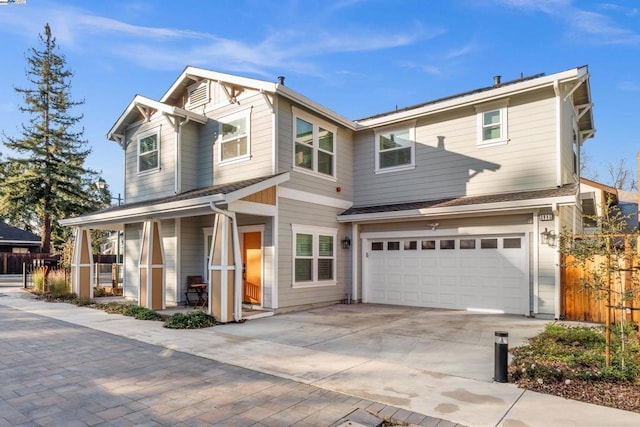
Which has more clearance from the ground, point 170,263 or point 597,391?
point 170,263

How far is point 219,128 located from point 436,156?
648 centimetres

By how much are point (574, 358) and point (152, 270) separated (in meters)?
9.50

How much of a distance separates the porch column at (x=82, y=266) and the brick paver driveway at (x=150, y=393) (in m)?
6.82

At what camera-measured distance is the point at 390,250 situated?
12055mm

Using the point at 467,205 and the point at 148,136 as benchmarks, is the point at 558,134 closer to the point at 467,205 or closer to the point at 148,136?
the point at 467,205

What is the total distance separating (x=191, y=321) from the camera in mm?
8469

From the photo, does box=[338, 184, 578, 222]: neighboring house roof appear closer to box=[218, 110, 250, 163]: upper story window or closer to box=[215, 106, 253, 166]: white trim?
box=[215, 106, 253, 166]: white trim

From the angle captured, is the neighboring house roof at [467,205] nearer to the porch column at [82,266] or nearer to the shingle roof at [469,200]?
the shingle roof at [469,200]

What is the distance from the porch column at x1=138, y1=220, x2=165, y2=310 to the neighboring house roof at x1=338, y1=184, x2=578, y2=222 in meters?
5.27

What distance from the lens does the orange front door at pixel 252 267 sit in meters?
10.9

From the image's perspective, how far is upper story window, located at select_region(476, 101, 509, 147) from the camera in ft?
34.7

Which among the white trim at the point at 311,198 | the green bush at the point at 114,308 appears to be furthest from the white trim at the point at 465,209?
the green bush at the point at 114,308

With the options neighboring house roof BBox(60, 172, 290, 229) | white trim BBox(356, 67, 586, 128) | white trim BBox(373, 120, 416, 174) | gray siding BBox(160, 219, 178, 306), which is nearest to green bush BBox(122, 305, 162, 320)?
gray siding BBox(160, 219, 178, 306)

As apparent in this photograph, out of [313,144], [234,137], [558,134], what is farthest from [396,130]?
[234,137]
